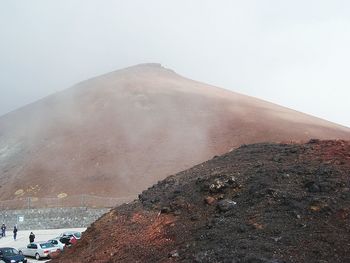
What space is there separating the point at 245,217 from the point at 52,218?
39021mm

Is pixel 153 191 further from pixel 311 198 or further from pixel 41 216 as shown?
pixel 41 216

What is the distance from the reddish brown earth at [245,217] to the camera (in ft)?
43.3

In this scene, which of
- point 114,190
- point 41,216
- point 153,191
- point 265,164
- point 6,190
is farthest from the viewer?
point 6,190

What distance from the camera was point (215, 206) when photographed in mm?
17094

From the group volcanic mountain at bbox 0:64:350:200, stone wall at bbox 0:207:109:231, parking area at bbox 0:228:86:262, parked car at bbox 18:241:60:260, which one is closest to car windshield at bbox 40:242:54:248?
parked car at bbox 18:241:60:260

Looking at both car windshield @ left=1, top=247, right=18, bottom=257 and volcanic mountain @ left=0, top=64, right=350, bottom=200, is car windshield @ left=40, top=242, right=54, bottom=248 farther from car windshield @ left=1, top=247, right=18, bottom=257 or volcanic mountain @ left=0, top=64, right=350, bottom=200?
volcanic mountain @ left=0, top=64, right=350, bottom=200

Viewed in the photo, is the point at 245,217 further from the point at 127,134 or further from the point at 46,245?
the point at 127,134

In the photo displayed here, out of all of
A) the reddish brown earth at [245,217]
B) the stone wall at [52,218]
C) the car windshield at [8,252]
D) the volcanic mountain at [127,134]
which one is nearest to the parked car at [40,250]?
the car windshield at [8,252]

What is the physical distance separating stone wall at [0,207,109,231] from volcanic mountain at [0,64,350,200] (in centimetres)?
622

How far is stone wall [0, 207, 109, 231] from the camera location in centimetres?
4928

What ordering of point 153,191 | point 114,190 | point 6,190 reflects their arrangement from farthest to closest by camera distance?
1. point 6,190
2. point 114,190
3. point 153,191

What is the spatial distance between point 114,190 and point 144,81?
52801 millimetres

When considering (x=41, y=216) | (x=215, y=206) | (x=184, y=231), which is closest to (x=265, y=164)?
(x=215, y=206)

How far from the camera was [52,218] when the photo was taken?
166 feet
